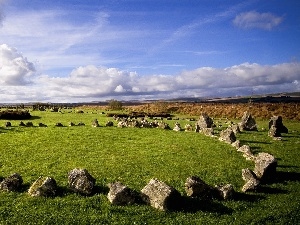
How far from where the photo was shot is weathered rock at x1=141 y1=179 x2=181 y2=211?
21281 millimetres

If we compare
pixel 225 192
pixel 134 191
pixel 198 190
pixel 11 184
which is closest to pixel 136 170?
pixel 134 191

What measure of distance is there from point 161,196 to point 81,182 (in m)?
5.69

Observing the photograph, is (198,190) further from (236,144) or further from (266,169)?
(236,144)

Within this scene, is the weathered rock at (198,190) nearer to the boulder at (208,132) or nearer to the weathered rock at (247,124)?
the boulder at (208,132)

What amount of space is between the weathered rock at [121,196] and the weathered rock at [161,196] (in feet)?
2.72

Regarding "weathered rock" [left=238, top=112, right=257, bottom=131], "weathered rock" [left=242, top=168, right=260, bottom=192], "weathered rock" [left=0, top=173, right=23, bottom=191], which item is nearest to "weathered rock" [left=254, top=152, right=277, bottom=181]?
"weathered rock" [left=242, top=168, right=260, bottom=192]

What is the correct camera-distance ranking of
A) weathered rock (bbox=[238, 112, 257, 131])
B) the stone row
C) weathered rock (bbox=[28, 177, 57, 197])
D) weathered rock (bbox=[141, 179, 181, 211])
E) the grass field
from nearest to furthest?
the grass field
weathered rock (bbox=[141, 179, 181, 211])
the stone row
weathered rock (bbox=[28, 177, 57, 197])
weathered rock (bbox=[238, 112, 257, 131])

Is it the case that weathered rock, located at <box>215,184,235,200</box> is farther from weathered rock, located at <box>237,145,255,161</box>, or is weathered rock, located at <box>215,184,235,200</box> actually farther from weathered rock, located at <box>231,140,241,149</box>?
weathered rock, located at <box>231,140,241,149</box>

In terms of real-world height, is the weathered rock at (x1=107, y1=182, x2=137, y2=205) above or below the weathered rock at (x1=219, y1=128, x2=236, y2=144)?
below

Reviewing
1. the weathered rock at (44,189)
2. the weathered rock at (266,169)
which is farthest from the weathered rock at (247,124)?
the weathered rock at (44,189)

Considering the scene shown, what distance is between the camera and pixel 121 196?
21.8m

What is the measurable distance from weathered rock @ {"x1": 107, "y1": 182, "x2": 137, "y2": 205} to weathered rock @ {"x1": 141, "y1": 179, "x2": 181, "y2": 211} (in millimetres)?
828

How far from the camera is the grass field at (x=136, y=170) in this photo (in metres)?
20.5

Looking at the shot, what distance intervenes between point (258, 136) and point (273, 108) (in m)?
55.2
